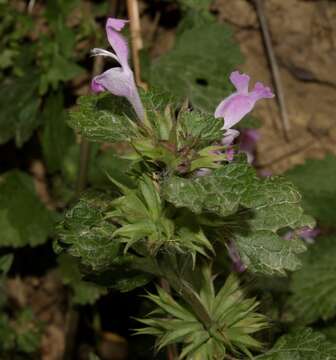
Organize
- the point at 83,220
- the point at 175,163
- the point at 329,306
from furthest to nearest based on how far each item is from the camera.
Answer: the point at 329,306 < the point at 83,220 < the point at 175,163

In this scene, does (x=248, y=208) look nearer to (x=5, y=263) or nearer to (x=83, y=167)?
(x=5, y=263)

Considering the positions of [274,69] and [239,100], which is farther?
[274,69]

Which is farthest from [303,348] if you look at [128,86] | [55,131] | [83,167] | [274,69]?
[274,69]

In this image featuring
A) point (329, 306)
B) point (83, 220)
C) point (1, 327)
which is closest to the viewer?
point (83, 220)

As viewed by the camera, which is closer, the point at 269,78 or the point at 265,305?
the point at 265,305

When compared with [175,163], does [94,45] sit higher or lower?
A: lower

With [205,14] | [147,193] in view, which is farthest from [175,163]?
[205,14]

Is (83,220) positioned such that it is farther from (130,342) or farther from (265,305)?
(130,342)
